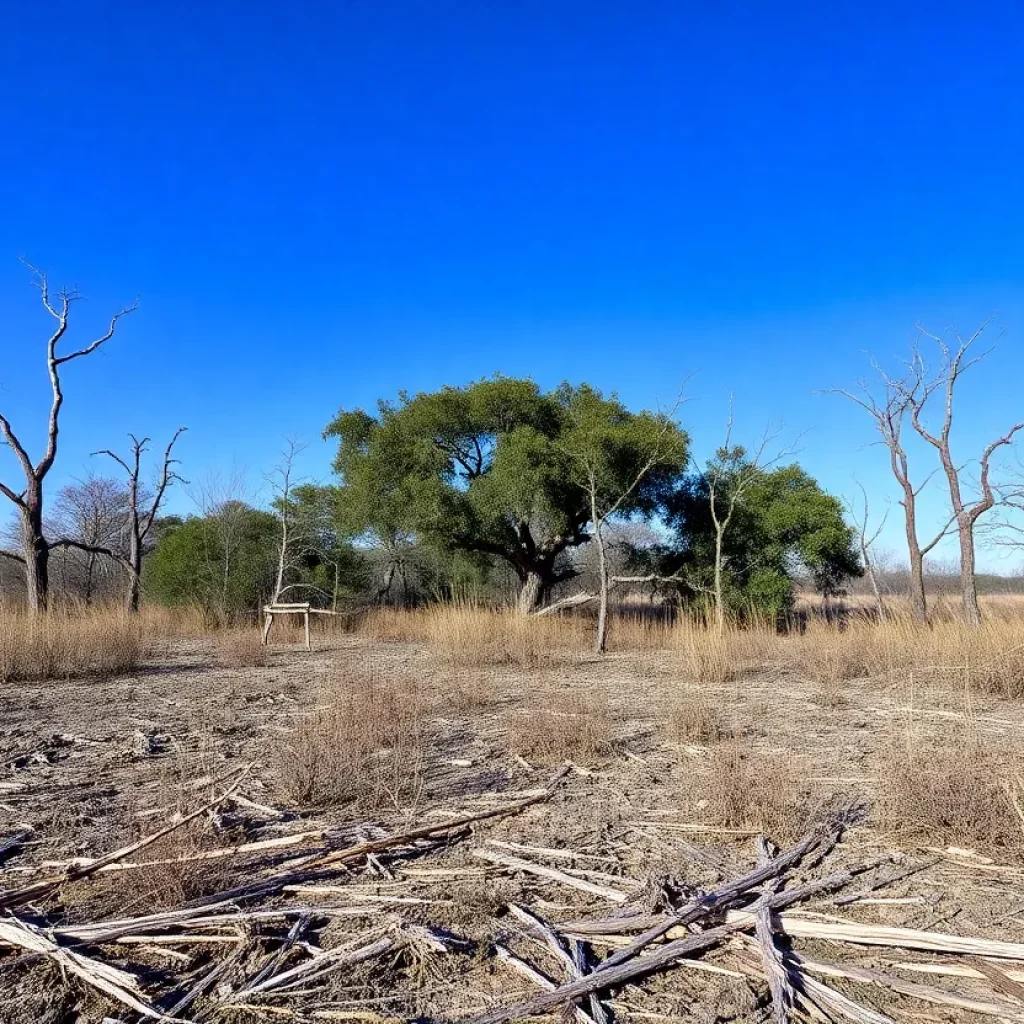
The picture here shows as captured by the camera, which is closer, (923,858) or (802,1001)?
(802,1001)

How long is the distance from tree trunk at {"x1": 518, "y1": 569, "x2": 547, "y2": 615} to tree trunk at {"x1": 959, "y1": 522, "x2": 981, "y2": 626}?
30.8 feet

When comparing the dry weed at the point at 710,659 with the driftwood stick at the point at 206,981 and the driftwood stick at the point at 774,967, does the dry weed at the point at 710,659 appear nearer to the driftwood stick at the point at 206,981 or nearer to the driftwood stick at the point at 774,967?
the driftwood stick at the point at 774,967

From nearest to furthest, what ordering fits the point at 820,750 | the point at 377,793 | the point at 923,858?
1. the point at 923,858
2. the point at 377,793
3. the point at 820,750

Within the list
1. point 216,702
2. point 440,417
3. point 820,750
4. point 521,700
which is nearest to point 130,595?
point 440,417

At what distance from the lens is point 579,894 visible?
2826mm

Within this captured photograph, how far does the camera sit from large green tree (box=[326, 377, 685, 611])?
1714 centimetres

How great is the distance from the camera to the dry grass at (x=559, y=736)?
4.93 m

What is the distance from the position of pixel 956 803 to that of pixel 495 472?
14.3 metres

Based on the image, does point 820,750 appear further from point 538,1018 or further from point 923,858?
point 538,1018

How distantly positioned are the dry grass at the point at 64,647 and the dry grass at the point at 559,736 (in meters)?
6.08

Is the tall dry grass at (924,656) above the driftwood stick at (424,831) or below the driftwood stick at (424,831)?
above

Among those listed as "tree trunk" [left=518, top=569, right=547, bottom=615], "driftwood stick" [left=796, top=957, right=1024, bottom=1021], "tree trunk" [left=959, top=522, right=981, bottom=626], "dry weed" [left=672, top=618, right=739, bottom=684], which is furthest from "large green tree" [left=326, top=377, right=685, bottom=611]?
"driftwood stick" [left=796, top=957, right=1024, bottom=1021]

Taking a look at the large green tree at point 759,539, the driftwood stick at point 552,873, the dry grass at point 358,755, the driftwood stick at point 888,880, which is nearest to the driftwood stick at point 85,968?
the driftwood stick at point 552,873

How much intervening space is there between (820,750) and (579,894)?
2.86 metres
